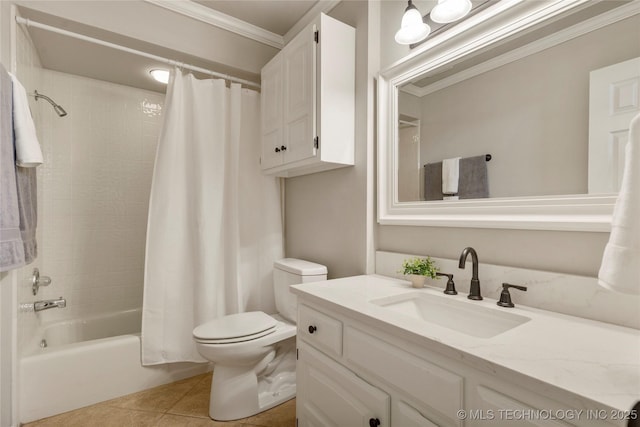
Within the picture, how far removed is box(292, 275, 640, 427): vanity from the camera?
61cm

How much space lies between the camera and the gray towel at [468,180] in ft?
4.22

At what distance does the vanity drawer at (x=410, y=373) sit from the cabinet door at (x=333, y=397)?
0.07 m

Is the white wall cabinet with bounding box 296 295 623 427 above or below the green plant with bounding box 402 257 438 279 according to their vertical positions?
below

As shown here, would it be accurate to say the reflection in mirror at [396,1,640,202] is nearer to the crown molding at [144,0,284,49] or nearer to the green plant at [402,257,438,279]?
the green plant at [402,257,438,279]

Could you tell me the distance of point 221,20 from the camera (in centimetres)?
214

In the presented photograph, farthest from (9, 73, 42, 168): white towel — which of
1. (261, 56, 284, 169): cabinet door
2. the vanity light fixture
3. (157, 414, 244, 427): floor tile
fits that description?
the vanity light fixture

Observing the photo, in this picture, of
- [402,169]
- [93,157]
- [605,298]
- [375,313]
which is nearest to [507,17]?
[402,169]

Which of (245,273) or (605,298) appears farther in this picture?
(245,273)

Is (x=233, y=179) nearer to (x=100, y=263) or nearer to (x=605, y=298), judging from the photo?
(x=100, y=263)

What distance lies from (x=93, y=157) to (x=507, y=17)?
295 cm

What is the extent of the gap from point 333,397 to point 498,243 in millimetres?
879

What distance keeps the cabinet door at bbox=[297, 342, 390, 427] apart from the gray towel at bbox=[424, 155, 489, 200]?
2.85 feet

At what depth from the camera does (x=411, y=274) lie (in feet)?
4.55

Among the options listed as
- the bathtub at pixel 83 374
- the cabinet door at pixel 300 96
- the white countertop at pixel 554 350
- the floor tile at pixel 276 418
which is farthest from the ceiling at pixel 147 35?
the floor tile at pixel 276 418
